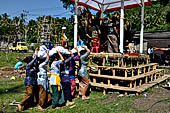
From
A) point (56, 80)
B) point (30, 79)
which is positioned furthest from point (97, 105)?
point (30, 79)

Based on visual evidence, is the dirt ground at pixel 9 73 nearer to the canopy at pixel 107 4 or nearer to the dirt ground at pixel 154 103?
the canopy at pixel 107 4

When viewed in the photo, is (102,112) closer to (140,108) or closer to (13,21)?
(140,108)

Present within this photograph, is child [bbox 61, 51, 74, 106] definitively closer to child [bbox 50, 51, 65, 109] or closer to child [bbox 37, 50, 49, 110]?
child [bbox 50, 51, 65, 109]

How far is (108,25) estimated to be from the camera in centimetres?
947

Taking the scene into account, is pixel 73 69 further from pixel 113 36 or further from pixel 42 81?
pixel 113 36

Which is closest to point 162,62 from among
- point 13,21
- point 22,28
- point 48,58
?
point 48,58

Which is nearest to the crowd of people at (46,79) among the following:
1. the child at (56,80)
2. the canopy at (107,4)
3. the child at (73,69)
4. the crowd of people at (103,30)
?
the child at (56,80)

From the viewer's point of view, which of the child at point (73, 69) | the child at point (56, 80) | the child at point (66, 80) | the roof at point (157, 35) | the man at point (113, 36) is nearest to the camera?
the child at point (56, 80)

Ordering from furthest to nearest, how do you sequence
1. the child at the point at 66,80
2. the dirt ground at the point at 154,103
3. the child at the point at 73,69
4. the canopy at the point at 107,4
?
the canopy at the point at 107,4 → the child at the point at 73,69 → the child at the point at 66,80 → the dirt ground at the point at 154,103

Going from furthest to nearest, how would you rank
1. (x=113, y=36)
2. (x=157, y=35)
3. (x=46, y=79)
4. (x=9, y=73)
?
(x=157, y=35) < (x=9, y=73) < (x=113, y=36) < (x=46, y=79)

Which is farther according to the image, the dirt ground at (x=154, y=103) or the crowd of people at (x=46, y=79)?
the crowd of people at (x=46, y=79)

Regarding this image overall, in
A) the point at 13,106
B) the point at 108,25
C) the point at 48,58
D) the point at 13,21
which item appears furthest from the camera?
the point at 13,21

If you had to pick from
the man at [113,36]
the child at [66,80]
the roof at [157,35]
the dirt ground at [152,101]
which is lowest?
the dirt ground at [152,101]

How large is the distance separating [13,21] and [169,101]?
4945 cm
